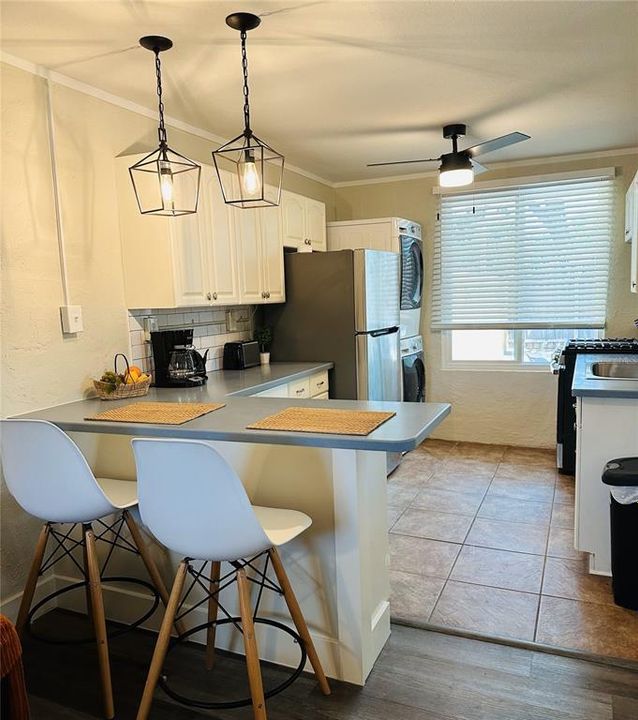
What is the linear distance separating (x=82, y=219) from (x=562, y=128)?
9.87 feet

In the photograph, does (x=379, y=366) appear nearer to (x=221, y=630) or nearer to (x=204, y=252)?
(x=204, y=252)

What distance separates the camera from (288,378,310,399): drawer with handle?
11.2 feet

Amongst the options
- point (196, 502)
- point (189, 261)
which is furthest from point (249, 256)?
point (196, 502)

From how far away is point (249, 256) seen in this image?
3.52 meters

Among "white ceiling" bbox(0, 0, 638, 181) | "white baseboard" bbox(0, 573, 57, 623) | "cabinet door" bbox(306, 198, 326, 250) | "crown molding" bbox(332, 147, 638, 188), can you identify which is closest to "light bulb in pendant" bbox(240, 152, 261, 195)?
"white ceiling" bbox(0, 0, 638, 181)

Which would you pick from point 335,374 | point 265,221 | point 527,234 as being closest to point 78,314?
point 265,221

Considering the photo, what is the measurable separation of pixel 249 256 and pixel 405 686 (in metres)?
2.49

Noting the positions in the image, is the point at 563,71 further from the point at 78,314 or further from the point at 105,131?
the point at 78,314

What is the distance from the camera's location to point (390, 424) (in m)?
1.89

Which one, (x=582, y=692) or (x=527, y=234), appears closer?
(x=582, y=692)

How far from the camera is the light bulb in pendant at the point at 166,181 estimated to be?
2.25 meters

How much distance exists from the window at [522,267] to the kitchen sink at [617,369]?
3.43 ft

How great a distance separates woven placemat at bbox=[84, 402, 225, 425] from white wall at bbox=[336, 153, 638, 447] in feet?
9.94

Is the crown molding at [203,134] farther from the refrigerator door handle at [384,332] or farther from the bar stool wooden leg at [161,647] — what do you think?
the bar stool wooden leg at [161,647]
